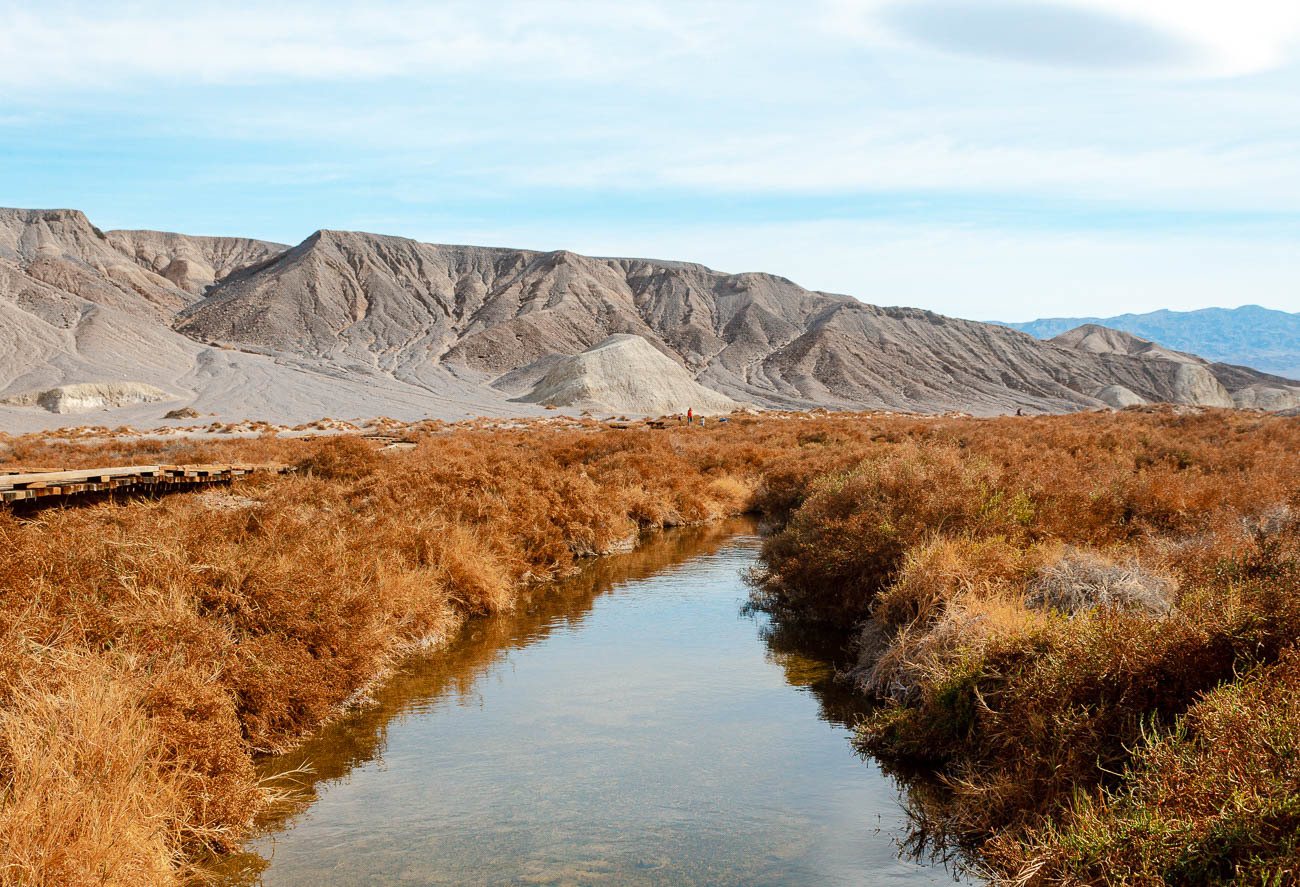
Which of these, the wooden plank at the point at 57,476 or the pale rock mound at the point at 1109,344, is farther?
the pale rock mound at the point at 1109,344

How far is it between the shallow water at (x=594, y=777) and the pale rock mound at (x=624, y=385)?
80893mm

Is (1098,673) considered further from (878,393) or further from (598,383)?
(878,393)

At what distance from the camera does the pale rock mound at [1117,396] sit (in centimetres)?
13175

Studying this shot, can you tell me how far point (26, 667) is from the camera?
7.53 metres

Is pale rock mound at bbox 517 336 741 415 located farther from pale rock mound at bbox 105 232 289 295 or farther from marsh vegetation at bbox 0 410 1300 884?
pale rock mound at bbox 105 232 289 295

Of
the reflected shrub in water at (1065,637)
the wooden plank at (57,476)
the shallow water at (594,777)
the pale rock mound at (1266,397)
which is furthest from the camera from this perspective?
the pale rock mound at (1266,397)

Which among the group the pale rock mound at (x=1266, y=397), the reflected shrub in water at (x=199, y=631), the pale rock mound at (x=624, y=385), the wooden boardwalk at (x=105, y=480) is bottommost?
the reflected shrub in water at (x=199, y=631)

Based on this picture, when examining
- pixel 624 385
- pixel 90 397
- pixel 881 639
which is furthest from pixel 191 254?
pixel 881 639

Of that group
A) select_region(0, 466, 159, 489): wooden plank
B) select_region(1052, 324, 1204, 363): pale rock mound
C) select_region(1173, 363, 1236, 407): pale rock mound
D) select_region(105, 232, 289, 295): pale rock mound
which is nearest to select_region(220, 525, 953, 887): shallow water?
select_region(0, 466, 159, 489): wooden plank

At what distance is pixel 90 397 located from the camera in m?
77.6

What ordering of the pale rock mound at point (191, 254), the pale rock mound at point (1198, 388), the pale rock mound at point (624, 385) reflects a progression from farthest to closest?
the pale rock mound at point (191, 254) < the pale rock mound at point (1198, 388) < the pale rock mound at point (624, 385)

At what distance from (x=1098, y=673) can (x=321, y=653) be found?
7.49 meters

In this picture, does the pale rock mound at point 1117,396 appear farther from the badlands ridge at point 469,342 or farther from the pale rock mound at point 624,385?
the pale rock mound at point 624,385

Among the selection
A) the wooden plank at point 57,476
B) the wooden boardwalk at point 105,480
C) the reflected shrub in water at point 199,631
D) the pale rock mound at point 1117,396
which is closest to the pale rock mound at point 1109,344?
the pale rock mound at point 1117,396
